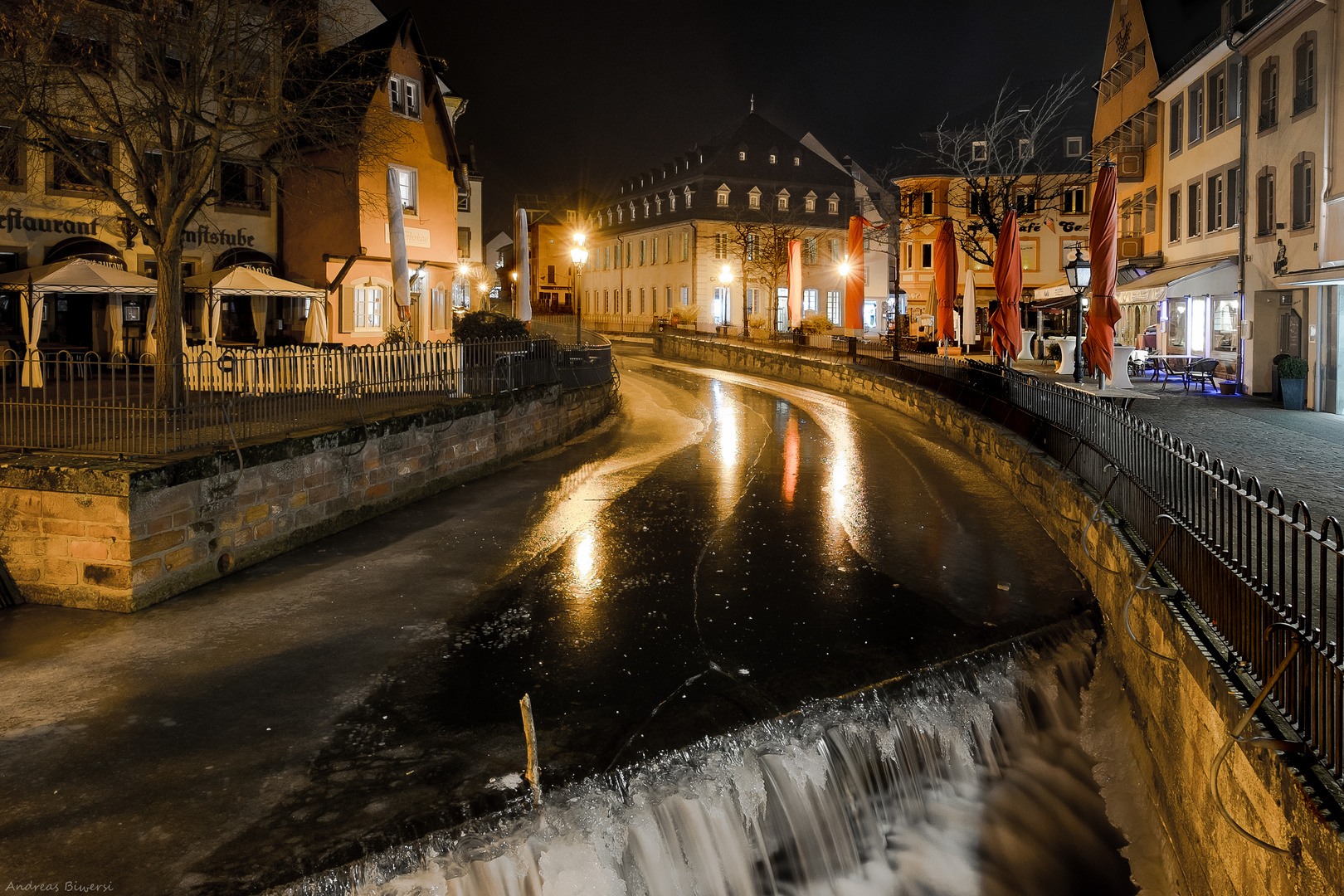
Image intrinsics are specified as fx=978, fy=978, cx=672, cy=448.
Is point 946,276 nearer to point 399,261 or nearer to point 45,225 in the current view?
point 399,261

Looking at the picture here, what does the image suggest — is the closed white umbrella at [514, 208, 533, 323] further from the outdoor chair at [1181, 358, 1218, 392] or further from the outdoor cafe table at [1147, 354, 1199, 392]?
the outdoor cafe table at [1147, 354, 1199, 392]

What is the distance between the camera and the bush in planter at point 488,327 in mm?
25188

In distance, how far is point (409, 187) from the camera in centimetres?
3030

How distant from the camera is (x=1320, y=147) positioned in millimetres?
19516

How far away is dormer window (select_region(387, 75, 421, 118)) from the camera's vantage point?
96.8 ft

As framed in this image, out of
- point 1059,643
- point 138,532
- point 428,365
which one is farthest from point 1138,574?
point 428,365

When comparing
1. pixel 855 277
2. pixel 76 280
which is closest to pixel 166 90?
pixel 76 280

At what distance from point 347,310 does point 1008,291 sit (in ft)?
60.0

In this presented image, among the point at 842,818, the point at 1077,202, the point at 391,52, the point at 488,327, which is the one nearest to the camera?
the point at 842,818

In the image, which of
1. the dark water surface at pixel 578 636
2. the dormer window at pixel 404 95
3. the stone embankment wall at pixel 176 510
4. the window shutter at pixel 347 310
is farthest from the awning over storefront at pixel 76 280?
the dormer window at pixel 404 95

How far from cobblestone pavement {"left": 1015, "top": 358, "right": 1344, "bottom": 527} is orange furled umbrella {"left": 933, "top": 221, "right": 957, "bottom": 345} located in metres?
5.43

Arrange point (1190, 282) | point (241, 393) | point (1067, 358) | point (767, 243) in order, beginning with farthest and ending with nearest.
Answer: point (767, 243), point (1067, 358), point (1190, 282), point (241, 393)

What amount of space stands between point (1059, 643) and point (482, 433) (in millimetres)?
10082

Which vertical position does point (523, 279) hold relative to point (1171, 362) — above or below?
above
